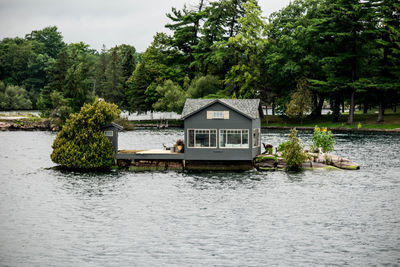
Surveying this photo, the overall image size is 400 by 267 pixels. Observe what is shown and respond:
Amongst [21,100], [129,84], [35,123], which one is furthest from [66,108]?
[21,100]

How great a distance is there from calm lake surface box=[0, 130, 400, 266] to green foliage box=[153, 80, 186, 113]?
201ft

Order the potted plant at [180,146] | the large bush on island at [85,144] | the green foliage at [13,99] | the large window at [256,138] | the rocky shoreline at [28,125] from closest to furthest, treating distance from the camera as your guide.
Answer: the large bush on island at [85,144] < the large window at [256,138] < the potted plant at [180,146] < the rocky shoreline at [28,125] < the green foliage at [13,99]

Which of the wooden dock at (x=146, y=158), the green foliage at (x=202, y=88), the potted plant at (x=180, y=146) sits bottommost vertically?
the wooden dock at (x=146, y=158)

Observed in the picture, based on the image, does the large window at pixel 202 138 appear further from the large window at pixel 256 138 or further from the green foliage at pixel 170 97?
the green foliage at pixel 170 97

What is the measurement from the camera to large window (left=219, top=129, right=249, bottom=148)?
51.9 meters

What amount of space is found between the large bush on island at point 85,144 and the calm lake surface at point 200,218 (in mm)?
1973

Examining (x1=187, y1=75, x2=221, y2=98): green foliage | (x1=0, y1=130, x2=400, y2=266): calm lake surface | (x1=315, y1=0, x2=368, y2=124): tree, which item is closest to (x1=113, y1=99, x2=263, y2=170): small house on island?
(x1=0, y1=130, x2=400, y2=266): calm lake surface

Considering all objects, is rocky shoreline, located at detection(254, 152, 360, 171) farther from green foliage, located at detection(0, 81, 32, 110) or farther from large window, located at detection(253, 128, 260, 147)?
green foliage, located at detection(0, 81, 32, 110)

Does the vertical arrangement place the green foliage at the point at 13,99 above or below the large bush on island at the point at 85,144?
above

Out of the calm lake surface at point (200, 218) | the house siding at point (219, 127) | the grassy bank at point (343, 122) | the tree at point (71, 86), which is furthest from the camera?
the tree at point (71, 86)

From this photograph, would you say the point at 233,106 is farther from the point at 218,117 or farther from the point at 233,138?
the point at 233,138

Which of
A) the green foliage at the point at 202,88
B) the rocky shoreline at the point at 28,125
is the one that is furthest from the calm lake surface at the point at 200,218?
the rocky shoreline at the point at 28,125

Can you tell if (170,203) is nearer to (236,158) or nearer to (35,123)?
(236,158)

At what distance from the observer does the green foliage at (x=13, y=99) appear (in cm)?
14888
